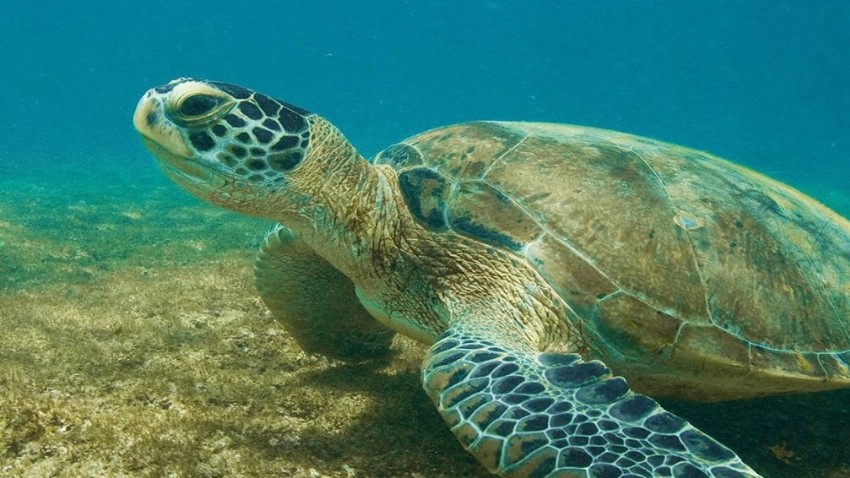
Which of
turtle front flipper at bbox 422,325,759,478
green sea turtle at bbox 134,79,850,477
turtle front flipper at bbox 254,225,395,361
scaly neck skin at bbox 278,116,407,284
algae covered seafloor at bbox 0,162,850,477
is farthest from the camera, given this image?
turtle front flipper at bbox 254,225,395,361

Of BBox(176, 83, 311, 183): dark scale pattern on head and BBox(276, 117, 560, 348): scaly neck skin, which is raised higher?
BBox(176, 83, 311, 183): dark scale pattern on head

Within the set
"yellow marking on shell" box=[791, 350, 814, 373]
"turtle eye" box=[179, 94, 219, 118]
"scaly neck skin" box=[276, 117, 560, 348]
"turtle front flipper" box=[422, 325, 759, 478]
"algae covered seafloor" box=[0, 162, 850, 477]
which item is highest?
"turtle eye" box=[179, 94, 219, 118]

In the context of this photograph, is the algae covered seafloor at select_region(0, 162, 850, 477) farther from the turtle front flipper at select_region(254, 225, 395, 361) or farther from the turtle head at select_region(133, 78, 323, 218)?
the turtle head at select_region(133, 78, 323, 218)

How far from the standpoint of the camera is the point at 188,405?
2.78 metres

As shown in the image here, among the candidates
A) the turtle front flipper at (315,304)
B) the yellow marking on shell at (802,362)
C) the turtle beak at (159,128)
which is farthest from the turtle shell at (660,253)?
the turtle beak at (159,128)

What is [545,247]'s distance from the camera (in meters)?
2.86

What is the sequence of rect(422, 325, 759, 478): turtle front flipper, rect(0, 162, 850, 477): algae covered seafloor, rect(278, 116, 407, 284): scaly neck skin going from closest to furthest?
rect(422, 325, 759, 478): turtle front flipper
rect(0, 162, 850, 477): algae covered seafloor
rect(278, 116, 407, 284): scaly neck skin

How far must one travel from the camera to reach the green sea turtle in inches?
109

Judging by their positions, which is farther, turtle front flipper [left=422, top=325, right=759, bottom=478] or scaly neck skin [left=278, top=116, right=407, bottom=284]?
scaly neck skin [left=278, top=116, right=407, bottom=284]

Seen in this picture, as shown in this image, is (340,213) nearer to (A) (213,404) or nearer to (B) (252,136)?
(B) (252,136)

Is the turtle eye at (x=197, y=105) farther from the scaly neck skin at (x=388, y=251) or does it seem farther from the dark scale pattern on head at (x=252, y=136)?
the scaly neck skin at (x=388, y=251)

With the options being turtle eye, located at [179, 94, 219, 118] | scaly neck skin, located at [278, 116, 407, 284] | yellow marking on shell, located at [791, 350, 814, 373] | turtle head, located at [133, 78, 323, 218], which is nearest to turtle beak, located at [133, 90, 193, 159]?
turtle head, located at [133, 78, 323, 218]

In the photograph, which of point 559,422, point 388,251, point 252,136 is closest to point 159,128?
point 252,136

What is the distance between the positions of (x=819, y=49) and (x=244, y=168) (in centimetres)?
8763
